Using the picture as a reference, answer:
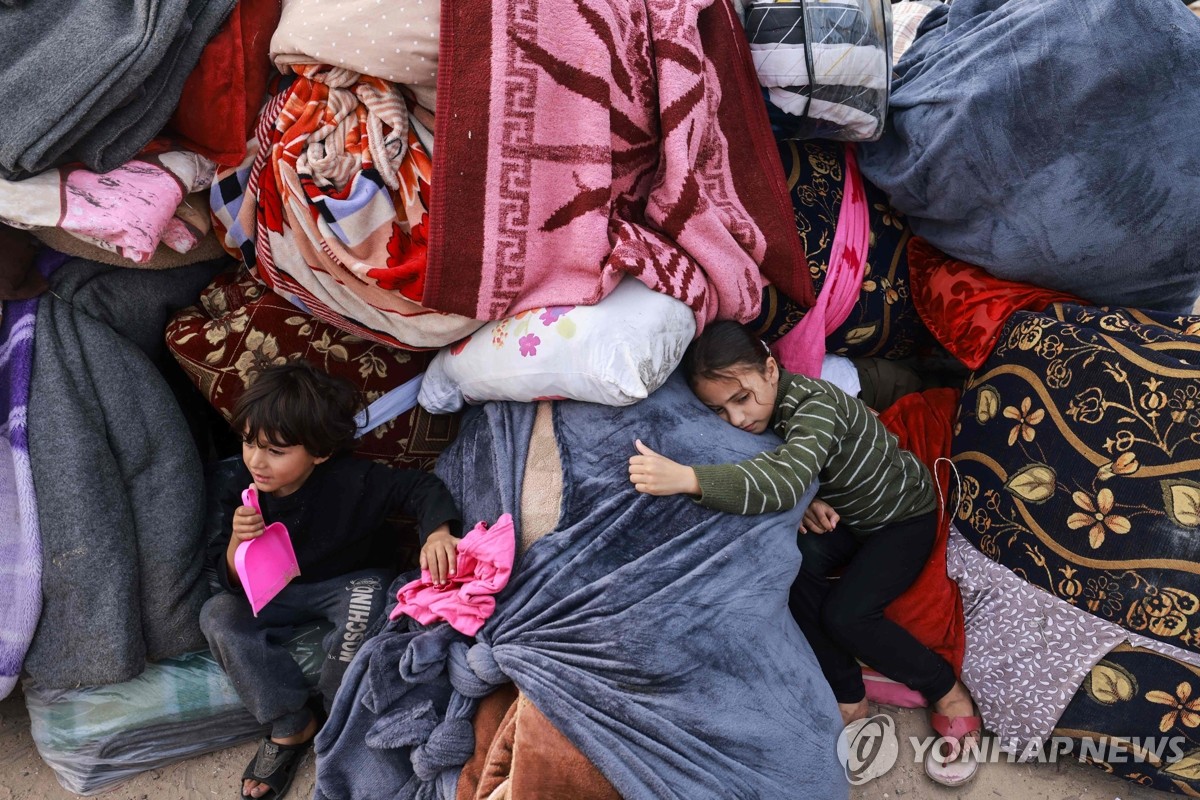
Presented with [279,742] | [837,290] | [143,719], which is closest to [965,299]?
[837,290]

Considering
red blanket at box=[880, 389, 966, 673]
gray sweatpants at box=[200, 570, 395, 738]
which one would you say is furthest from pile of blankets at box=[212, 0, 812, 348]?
red blanket at box=[880, 389, 966, 673]

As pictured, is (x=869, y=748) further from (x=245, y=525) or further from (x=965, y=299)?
(x=245, y=525)

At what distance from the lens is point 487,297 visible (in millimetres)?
1562

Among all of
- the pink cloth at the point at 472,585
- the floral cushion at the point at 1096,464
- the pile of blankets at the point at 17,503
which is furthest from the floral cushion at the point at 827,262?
the pile of blankets at the point at 17,503

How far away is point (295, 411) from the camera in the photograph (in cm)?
152

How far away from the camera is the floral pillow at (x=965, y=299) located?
5.88 ft

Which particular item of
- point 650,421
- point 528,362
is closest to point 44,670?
point 528,362

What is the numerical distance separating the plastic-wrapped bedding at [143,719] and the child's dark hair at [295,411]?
45 centimetres

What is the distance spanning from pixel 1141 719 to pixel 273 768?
1.69m

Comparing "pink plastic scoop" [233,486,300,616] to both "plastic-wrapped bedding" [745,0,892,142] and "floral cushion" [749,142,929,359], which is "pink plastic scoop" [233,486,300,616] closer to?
"floral cushion" [749,142,929,359]

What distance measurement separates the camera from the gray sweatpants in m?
1.59

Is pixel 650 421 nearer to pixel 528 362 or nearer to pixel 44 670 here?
pixel 528 362

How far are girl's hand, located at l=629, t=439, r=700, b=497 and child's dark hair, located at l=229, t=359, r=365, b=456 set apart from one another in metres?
0.59

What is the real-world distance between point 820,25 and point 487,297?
0.92 metres
